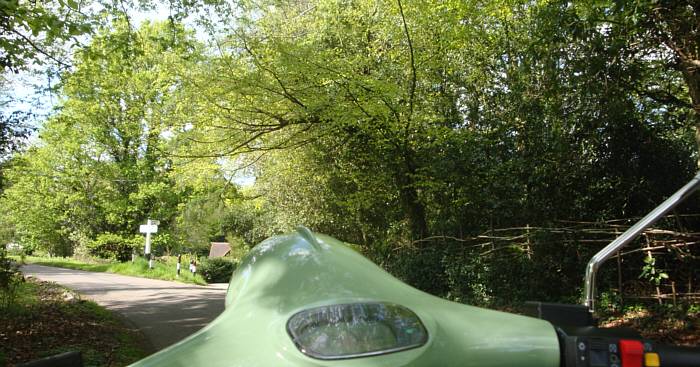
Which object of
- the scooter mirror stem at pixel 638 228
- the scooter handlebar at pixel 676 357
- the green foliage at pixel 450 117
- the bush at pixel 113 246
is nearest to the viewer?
the scooter handlebar at pixel 676 357

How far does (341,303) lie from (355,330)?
102mm

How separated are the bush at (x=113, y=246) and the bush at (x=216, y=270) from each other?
4018 millimetres

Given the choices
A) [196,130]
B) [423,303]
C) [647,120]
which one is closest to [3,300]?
[196,130]

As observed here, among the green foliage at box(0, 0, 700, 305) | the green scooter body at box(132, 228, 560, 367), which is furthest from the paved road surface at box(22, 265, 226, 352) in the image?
the green scooter body at box(132, 228, 560, 367)

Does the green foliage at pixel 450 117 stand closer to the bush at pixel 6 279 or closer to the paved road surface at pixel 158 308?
the bush at pixel 6 279

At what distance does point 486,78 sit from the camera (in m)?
12.7

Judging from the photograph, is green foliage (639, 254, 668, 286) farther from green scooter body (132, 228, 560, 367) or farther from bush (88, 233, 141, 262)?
bush (88, 233, 141, 262)

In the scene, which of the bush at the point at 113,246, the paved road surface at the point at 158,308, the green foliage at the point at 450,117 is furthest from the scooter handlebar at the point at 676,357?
the bush at the point at 113,246

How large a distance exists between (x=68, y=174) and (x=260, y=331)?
31.8m

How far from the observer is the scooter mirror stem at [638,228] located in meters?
1.69

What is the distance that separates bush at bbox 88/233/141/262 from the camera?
2941 centimetres

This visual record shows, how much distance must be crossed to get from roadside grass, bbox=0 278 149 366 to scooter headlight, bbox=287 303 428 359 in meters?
5.94

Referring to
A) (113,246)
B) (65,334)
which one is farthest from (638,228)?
(113,246)

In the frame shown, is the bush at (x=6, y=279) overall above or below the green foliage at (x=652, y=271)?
below
